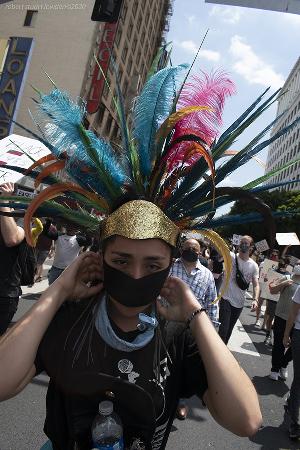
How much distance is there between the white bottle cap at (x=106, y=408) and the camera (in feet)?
4.66

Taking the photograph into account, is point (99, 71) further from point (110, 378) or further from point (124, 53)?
point (110, 378)

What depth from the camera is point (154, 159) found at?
5.85 ft

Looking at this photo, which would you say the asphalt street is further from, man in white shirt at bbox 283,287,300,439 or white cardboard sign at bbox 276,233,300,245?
white cardboard sign at bbox 276,233,300,245

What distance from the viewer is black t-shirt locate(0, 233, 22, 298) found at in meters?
3.20

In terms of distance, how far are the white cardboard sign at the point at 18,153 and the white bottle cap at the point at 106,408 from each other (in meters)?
1.26

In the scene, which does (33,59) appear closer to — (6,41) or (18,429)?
(6,41)

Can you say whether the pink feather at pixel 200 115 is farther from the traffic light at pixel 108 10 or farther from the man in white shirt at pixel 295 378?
the traffic light at pixel 108 10

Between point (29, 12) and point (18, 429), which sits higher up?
point (29, 12)

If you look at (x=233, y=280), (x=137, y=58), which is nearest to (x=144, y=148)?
(x=233, y=280)

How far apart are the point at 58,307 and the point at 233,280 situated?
15.0ft

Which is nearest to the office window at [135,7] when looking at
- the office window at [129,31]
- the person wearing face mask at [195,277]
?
the office window at [129,31]

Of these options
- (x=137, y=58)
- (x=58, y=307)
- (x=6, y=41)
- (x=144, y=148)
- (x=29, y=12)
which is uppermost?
(x=137, y=58)

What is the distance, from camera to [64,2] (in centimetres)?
2772

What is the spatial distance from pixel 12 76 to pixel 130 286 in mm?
17594
